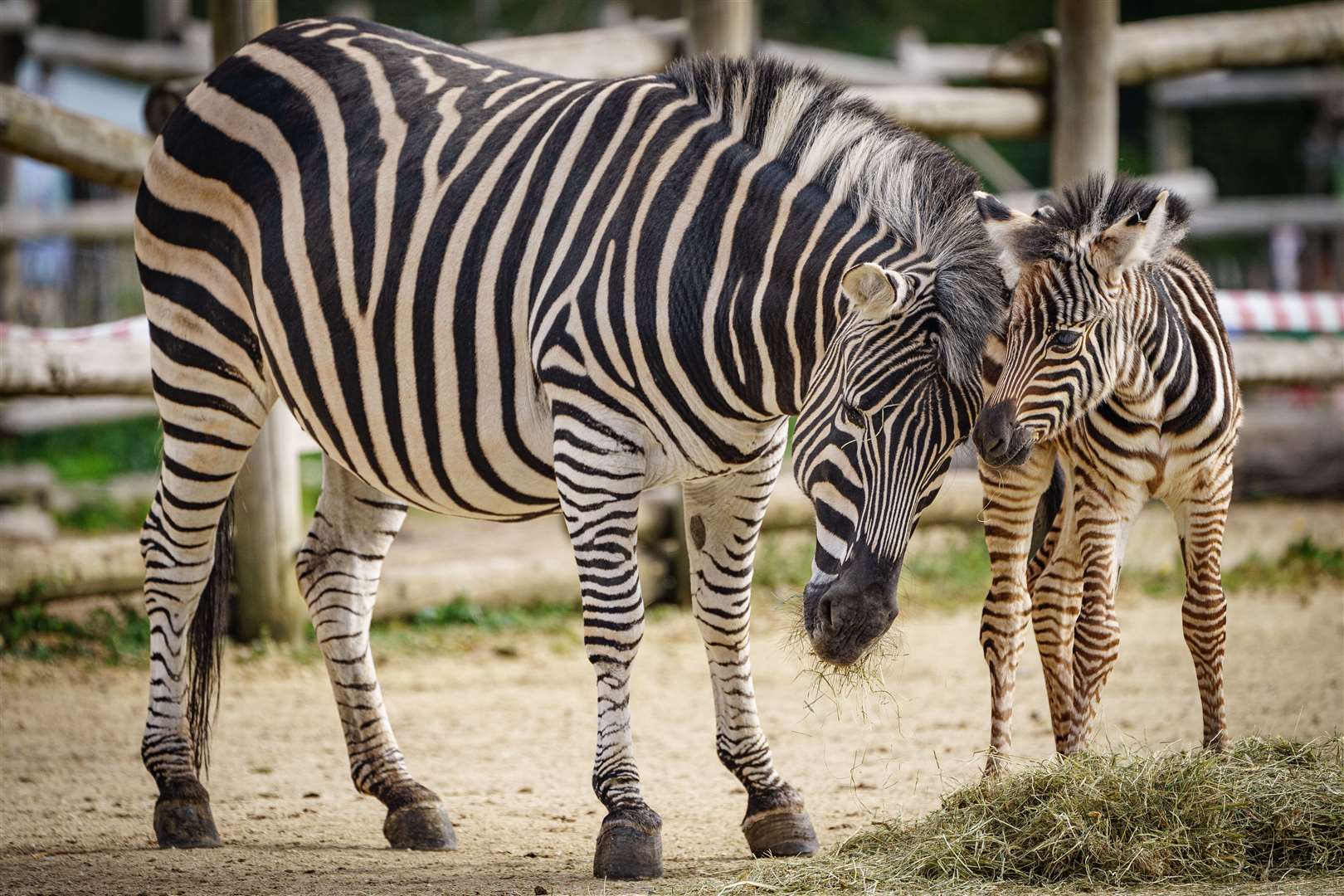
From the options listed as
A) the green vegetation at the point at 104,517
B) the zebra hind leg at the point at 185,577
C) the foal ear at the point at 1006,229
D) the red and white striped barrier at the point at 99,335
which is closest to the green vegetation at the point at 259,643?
the red and white striped barrier at the point at 99,335

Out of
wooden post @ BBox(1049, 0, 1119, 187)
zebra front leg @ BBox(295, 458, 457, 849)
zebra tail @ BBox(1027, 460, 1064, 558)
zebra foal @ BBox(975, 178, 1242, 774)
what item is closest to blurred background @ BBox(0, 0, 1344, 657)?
wooden post @ BBox(1049, 0, 1119, 187)

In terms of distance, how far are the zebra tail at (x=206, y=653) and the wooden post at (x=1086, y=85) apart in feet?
16.4

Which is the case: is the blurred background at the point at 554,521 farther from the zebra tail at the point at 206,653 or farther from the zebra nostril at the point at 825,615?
the zebra tail at the point at 206,653

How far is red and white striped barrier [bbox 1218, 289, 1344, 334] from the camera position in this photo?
9039 millimetres

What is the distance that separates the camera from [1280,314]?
921cm

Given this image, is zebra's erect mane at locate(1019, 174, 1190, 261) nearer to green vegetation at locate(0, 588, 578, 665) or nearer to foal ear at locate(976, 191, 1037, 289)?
foal ear at locate(976, 191, 1037, 289)

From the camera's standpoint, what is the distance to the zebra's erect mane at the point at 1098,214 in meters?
3.58

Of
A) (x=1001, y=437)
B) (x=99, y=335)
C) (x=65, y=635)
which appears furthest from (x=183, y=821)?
(x=99, y=335)

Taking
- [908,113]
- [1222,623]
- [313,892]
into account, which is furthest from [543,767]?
[908,113]

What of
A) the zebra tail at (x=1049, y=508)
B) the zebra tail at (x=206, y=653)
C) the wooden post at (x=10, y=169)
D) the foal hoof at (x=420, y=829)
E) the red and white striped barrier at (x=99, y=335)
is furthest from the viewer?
the wooden post at (x=10, y=169)

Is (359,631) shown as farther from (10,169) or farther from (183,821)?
(10,169)

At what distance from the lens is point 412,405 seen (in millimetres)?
4047

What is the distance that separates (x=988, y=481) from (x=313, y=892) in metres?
2.13

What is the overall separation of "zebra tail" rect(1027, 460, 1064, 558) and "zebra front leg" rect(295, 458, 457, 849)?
2003 millimetres
